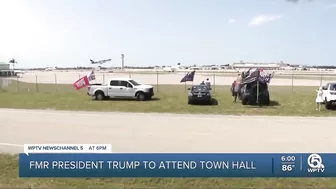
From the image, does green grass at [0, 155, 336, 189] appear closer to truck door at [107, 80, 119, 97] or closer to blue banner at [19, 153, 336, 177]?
blue banner at [19, 153, 336, 177]

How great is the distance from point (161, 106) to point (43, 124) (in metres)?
10.2

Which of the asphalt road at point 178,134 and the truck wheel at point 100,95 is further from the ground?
the truck wheel at point 100,95

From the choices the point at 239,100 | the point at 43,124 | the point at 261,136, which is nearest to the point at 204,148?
the point at 261,136

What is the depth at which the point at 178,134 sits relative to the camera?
43.5 ft

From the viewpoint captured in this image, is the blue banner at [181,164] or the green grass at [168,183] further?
the green grass at [168,183]

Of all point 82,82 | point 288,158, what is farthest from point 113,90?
point 288,158

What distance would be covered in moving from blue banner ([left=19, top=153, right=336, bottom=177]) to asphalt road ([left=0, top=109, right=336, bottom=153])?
4408 mm

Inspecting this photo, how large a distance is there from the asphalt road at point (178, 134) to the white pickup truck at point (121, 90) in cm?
1158

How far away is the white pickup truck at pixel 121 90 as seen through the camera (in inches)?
1171

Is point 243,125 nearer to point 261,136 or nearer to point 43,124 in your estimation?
point 261,136

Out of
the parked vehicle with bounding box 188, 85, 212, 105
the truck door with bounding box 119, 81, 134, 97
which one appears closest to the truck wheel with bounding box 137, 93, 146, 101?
the truck door with bounding box 119, 81, 134, 97

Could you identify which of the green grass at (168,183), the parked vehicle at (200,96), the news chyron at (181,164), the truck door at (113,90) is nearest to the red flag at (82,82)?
the truck door at (113,90)

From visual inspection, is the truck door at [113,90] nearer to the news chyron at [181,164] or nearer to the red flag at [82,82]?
the red flag at [82,82]

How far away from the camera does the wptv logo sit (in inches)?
227
